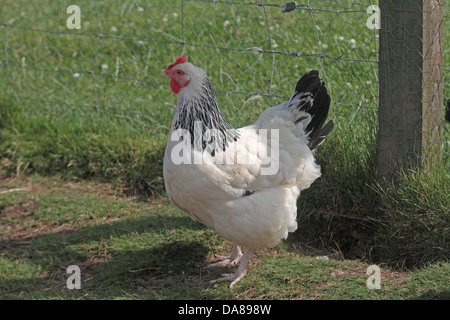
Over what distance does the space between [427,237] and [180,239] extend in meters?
1.58

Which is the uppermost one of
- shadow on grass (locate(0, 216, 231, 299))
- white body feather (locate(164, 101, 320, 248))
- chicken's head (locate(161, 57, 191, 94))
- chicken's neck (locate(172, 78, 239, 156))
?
chicken's head (locate(161, 57, 191, 94))

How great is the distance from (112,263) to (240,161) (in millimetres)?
1096

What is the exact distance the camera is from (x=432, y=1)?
3.44 m

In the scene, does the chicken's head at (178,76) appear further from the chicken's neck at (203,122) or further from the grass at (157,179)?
the grass at (157,179)

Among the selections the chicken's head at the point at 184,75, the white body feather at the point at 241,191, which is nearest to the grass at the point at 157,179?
the white body feather at the point at 241,191

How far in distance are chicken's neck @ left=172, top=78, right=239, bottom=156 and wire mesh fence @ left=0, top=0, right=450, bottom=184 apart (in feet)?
3.25

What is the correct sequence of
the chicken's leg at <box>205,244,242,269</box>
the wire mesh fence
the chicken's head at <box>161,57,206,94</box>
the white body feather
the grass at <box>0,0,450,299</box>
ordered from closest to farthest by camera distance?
the white body feather
the chicken's head at <box>161,57,206,94</box>
the grass at <box>0,0,450,299</box>
the chicken's leg at <box>205,244,242,269</box>
the wire mesh fence

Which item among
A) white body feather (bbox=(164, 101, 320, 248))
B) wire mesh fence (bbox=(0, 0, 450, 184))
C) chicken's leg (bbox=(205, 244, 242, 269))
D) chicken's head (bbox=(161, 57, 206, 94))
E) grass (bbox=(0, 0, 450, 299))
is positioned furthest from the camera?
wire mesh fence (bbox=(0, 0, 450, 184))

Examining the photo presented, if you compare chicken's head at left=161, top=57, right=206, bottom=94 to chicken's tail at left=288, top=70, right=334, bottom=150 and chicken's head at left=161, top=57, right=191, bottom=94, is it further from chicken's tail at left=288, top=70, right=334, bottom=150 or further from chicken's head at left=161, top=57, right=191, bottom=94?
chicken's tail at left=288, top=70, right=334, bottom=150

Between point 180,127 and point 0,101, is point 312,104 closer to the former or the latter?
point 180,127

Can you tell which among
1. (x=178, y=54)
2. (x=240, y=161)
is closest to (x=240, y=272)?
(x=240, y=161)

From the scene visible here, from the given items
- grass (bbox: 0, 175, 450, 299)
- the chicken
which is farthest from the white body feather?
grass (bbox: 0, 175, 450, 299)

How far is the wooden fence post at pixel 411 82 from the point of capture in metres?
3.46

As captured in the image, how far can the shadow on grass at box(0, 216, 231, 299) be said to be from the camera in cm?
341
